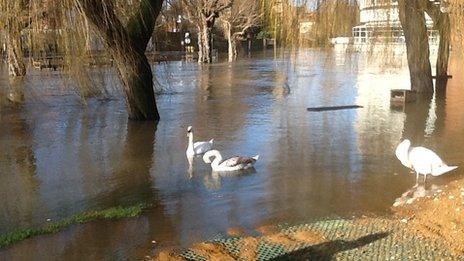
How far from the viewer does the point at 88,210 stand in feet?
25.5

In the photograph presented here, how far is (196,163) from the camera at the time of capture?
10266 mm

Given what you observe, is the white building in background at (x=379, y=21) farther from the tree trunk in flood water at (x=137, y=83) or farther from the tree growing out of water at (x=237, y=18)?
the tree growing out of water at (x=237, y=18)

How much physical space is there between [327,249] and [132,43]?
8023mm

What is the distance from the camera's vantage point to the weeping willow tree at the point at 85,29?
8.60 meters

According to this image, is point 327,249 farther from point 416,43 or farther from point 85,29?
point 416,43

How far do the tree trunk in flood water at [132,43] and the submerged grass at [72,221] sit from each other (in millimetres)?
3069

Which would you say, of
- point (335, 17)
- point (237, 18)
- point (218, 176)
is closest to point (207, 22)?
point (237, 18)

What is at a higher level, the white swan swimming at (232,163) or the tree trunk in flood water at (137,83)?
the tree trunk in flood water at (137,83)

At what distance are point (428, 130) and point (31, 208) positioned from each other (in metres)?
8.63

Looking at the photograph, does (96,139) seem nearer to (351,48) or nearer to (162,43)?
(162,43)

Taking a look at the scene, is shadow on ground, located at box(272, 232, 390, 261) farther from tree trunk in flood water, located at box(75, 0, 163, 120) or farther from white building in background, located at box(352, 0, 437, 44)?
white building in background, located at box(352, 0, 437, 44)

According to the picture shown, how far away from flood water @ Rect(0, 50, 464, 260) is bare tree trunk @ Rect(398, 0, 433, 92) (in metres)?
0.84

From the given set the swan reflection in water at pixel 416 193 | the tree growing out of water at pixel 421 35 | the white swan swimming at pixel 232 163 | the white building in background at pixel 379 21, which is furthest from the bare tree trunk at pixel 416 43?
the swan reflection in water at pixel 416 193

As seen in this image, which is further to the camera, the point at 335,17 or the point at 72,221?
the point at 335,17
